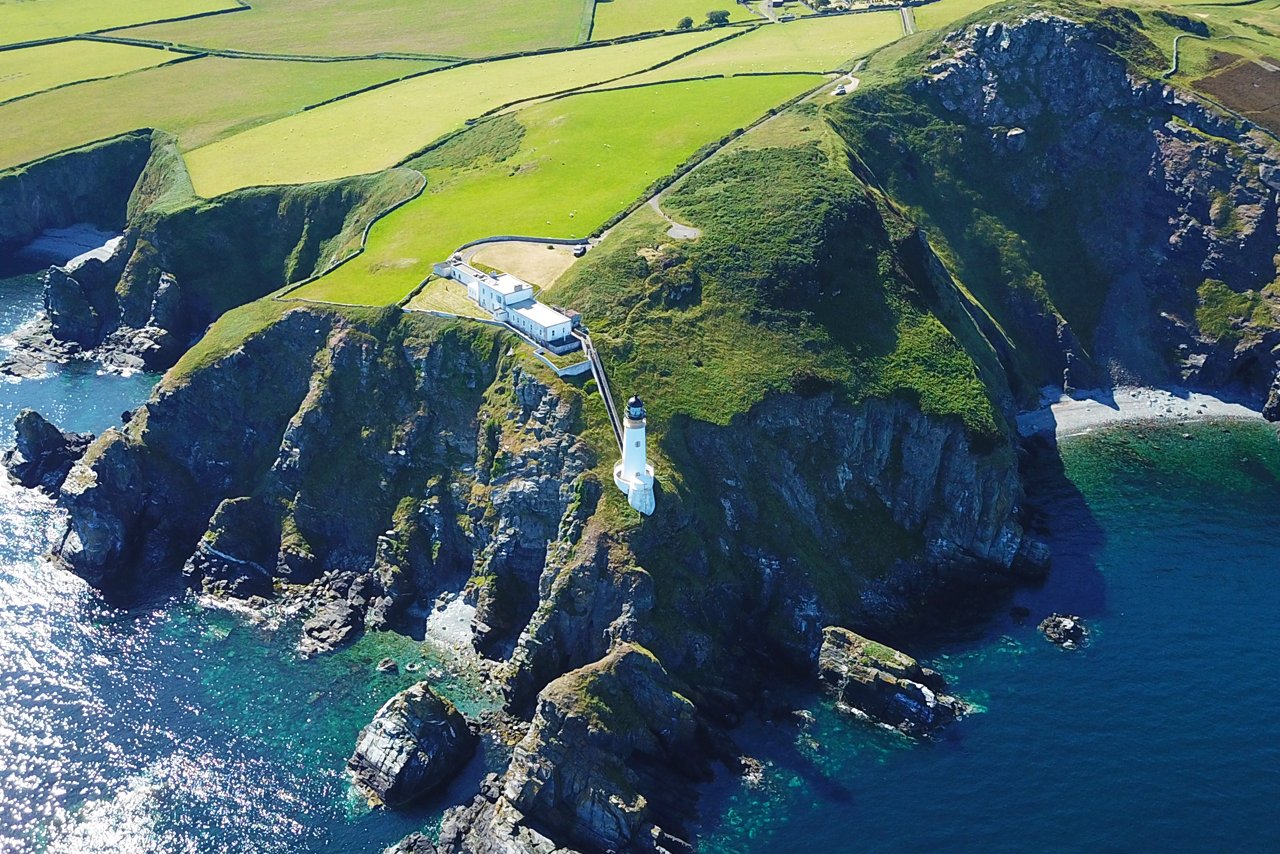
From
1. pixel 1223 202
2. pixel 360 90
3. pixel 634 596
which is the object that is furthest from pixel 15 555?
pixel 1223 202

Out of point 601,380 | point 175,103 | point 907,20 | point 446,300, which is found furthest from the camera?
point 175,103

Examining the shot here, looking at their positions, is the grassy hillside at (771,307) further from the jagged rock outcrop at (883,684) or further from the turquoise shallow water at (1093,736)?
the jagged rock outcrop at (883,684)

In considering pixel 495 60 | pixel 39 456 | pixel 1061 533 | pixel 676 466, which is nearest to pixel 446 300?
pixel 676 466

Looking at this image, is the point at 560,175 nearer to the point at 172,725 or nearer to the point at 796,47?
the point at 796,47

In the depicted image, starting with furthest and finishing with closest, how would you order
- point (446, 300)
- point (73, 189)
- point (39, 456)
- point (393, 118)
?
1. point (73, 189)
2. point (393, 118)
3. point (39, 456)
4. point (446, 300)

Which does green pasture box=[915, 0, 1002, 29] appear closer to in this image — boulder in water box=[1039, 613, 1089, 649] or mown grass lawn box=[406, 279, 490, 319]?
mown grass lawn box=[406, 279, 490, 319]

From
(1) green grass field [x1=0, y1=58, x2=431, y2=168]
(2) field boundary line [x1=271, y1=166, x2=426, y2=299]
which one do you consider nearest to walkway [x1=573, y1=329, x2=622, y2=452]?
(2) field boundary line [x1=271, y1=166, x2=426, y2=299]
